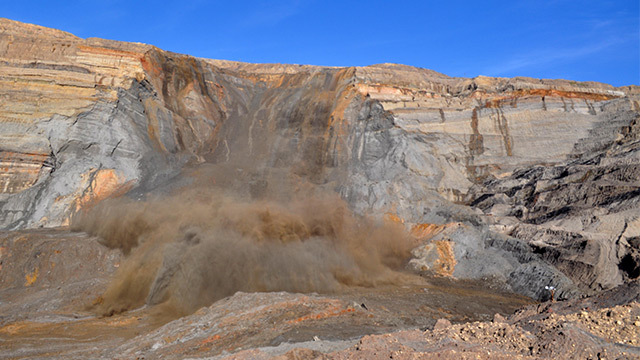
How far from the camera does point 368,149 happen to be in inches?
993

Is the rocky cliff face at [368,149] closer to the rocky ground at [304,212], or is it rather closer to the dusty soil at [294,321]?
the rocky ground at [304,212]

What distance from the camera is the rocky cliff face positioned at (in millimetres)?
15812

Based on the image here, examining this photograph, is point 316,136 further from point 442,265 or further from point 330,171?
point 442,265

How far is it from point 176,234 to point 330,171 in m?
12.8

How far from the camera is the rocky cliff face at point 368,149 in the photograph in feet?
51.9

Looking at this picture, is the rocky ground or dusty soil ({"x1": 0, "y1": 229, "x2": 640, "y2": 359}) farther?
the rocky ground

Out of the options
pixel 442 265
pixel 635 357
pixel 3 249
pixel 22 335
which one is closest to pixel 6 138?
pixel 3 249

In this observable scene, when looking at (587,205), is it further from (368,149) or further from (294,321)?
(294,321)

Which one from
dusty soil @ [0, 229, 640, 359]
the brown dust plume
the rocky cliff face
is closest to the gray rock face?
the rocky cliff face

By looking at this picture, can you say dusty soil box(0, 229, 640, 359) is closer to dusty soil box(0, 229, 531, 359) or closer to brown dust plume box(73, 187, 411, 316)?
dusty soil box(0, 229, 531, 359)

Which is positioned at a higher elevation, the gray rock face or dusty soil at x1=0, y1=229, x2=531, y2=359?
the gray rock face

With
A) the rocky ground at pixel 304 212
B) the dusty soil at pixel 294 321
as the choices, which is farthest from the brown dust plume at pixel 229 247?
the dusty soil at pixel 294 321

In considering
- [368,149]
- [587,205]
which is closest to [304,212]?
[368,149]

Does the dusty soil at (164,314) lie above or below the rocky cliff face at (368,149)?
below
